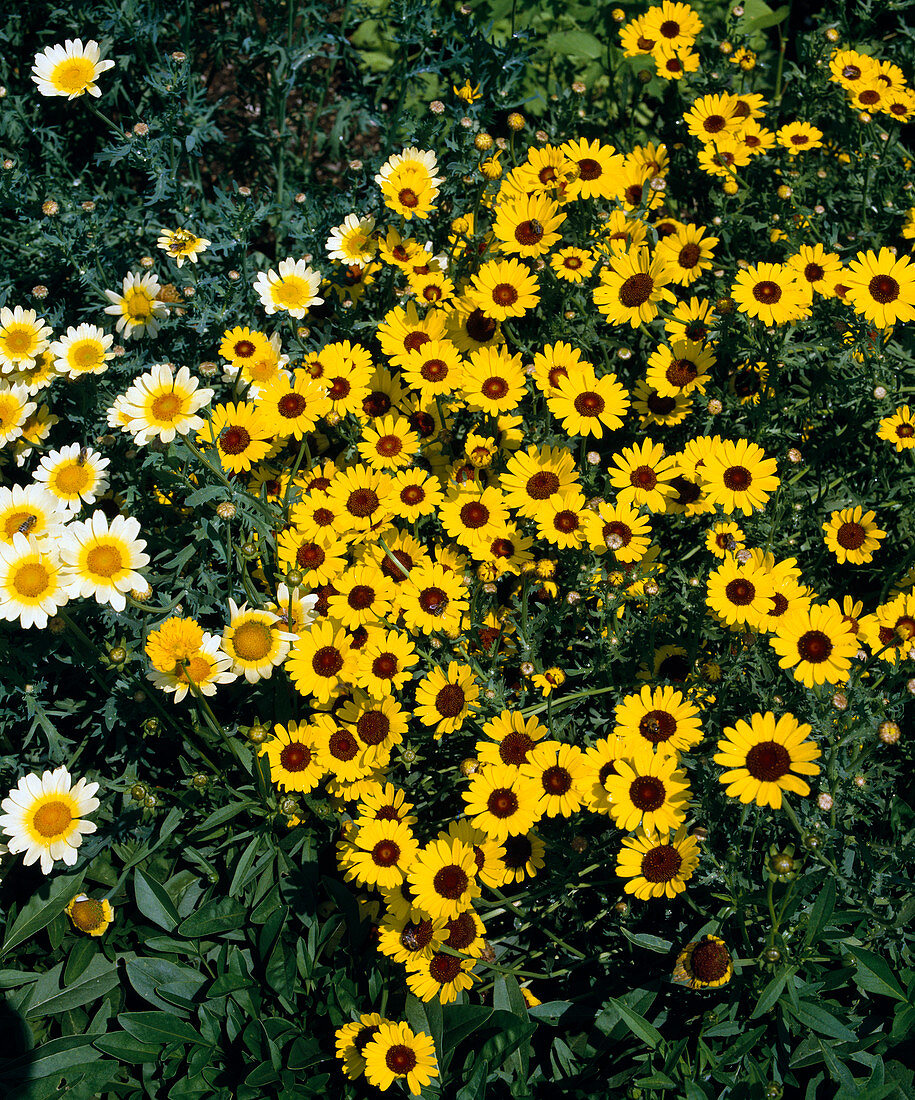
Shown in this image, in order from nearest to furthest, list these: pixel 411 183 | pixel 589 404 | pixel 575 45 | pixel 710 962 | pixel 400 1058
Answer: pixel 710 962 → pixel 400 1058 → pixel 589 404 → pixel 411 183 → pixel 575 45

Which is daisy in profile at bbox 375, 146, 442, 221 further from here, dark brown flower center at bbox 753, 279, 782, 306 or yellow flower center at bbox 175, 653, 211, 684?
yellow flower center at bbox 175, 653, 211, 684

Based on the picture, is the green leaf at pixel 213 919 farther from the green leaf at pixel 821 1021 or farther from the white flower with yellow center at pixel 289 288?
the white flower with yellow center at pixel 289 288

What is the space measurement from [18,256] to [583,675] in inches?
146

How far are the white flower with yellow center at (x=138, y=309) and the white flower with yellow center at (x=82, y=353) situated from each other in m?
0.22

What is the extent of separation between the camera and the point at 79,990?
336cm

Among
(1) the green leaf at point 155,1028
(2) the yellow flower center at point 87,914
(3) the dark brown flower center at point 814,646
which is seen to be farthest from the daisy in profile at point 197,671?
(3) the dark brown flower center at point 814,646

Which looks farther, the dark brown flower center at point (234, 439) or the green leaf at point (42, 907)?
the dark brown flower center at point (234, 439)

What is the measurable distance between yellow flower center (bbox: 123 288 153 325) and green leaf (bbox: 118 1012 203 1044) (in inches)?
112

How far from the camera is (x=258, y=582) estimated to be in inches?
156

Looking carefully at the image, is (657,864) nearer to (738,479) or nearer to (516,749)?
(516,749)

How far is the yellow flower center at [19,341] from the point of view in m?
3.87

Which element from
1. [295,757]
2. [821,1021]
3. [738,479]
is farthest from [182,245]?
[821,1021]

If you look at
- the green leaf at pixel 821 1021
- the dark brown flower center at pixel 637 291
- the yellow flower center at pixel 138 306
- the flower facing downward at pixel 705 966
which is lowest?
the green leaf at pixel 821 1021

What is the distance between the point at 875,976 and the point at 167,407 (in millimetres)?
3104
